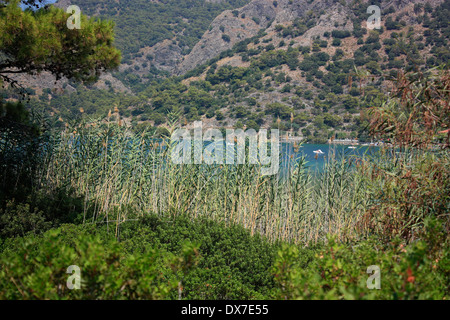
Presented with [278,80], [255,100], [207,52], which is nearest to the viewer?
[255,100]

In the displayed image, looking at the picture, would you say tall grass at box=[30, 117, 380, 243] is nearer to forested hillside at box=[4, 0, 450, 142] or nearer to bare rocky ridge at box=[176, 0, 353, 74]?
forested hillside at box=[4, 0, 450, 142]

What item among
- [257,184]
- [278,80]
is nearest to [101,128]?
[257,184]

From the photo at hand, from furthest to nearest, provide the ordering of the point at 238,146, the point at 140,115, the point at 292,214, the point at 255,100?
the point at 255,100
the point at 140,115
the point at 238,146
the point at 292,214

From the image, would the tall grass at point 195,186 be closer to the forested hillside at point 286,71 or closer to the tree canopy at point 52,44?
the tree canopy at point 52,44

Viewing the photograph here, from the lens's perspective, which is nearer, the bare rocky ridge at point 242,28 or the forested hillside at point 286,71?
the forested hillside at point 286,71

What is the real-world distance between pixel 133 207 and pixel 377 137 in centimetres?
391

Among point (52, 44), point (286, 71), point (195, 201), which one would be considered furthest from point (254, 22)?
point (52, 44)

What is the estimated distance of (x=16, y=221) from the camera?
4285 millimetres

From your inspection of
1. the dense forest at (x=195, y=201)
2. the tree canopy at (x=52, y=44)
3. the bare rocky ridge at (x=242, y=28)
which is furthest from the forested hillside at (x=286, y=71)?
the tree canopy at (x=52, y=44)

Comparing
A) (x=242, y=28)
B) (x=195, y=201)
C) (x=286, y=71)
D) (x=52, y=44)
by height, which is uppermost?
(x=242, y=28)

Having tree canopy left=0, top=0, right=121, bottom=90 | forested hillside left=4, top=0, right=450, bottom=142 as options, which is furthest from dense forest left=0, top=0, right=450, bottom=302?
forested hillside left=4, top=0, right=450, bottom=142

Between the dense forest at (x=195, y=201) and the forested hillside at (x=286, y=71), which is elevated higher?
the forested hillside at (x=286, y=71)

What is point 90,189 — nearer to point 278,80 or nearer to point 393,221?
point 393,221

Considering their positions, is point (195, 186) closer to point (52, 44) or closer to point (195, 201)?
point (195, 201)
